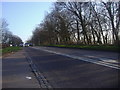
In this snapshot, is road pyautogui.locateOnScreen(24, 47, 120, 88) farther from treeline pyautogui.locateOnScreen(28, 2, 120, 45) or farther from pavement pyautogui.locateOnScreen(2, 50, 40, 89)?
treeline pyautogui.locateOnScreen(28, 2, 120, 45)

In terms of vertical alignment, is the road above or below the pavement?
above

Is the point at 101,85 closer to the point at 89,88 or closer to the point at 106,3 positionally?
the point at 89,88

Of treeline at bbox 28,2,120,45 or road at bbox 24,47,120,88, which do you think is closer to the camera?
road at bbox 24,47,120,88

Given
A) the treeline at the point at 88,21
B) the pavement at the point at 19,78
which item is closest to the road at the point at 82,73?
the pavement at the point at 19,78

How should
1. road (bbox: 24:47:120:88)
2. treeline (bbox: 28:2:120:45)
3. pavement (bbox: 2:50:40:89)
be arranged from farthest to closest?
treeline (bbox: 28:2:120:45) < pavement (bbox: 2:50:40:89) < road (bbox: 24:47:120:88)

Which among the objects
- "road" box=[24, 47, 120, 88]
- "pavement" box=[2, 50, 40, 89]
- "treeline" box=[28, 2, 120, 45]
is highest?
"treeline" box=[28, 2, 120, 45]

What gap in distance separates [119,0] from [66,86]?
38.6 m

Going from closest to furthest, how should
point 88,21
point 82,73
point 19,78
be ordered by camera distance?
point 19,78, point 82,73, point 88,21

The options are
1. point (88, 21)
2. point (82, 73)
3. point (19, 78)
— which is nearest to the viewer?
point (19, 78)

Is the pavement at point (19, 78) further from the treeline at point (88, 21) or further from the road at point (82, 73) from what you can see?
the treeline at point (88, 21)

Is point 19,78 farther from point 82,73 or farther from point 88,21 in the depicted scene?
point 88,21

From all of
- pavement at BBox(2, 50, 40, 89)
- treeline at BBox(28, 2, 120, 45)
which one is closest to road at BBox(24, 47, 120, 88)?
pavement at BBox(2, 50, 40, 89)

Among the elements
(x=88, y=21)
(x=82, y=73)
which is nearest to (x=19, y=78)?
(x=82, y=73)

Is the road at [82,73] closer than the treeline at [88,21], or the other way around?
the road at [82,73]
